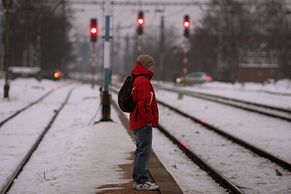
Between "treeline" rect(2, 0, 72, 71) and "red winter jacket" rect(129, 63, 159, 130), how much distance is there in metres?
43.3

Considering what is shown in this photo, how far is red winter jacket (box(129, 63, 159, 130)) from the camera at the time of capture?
688 cm

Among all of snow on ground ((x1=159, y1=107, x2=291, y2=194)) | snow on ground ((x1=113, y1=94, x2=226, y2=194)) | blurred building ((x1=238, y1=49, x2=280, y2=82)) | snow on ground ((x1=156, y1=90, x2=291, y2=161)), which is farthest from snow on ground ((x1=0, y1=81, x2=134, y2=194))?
blurred building ((x1=238, y1=49, x2=280, y2=82))

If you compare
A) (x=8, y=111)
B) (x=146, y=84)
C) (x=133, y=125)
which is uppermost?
(x=146, y=84)

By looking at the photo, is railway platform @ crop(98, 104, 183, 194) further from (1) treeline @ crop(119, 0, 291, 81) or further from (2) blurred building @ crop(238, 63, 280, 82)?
(2) blurred building @ crop(238, 63, 280, 82)

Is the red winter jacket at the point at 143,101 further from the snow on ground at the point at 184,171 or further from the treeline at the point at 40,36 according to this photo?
the treeline at the point at 40,36

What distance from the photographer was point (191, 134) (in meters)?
14.9

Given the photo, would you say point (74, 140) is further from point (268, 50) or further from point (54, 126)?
point (268, 50)

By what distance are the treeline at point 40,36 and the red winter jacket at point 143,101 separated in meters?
43.3

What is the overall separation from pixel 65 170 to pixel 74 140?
11.7 ft

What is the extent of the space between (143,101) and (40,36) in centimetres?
5072

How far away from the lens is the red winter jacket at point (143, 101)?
688 cm

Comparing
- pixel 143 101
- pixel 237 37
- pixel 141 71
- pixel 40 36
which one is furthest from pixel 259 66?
pixel 143 101

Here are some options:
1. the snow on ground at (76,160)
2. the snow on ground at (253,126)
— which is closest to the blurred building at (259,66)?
the snow on ground at (253,126)

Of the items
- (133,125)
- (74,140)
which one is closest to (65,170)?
(133,125)
